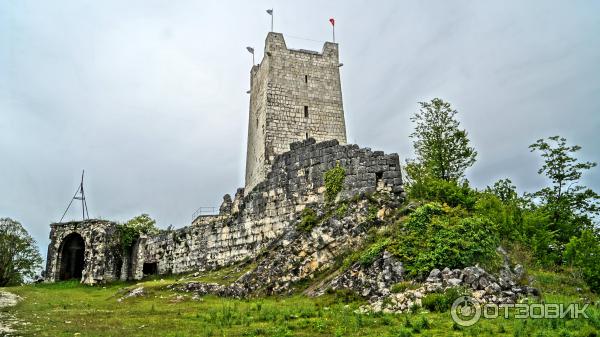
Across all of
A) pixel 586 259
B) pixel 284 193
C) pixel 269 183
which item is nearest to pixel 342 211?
pixel 284 193

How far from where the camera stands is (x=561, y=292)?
14461 millimetres

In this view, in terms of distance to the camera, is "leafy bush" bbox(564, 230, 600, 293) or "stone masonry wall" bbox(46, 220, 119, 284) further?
"stone masonry wall" bbox(46, 220, 119, 284)

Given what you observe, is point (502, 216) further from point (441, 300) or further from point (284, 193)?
point (441, 300)

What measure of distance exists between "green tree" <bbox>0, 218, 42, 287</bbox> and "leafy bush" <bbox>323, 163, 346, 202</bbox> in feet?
86.7

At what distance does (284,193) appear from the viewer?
20.9 metres

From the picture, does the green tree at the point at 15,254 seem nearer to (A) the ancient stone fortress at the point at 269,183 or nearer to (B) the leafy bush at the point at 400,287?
(A) the ancient stone fortress at the point at 269,183

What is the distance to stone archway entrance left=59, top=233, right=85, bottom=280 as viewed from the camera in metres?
31.3

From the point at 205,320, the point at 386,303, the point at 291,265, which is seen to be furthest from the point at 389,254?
the point at 205,320

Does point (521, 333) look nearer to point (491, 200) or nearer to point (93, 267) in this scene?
point (491, 200)

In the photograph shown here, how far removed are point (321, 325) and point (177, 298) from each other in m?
8.34

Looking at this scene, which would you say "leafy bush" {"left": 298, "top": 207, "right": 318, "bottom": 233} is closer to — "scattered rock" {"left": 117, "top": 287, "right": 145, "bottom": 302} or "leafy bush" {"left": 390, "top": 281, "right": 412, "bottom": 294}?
"leafy bush" {"left": 390, "top": 281, "right": 412, "bottom": 294}

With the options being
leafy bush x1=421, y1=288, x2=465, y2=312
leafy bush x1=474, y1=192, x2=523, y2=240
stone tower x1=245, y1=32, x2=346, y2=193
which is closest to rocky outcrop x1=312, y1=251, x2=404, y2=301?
leafy bush x1=421, y1=288, x2=465, y2=312

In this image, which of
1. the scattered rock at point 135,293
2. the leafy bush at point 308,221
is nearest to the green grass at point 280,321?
the scattered rock at point 135,293

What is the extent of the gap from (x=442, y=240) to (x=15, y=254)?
33.1 meters
